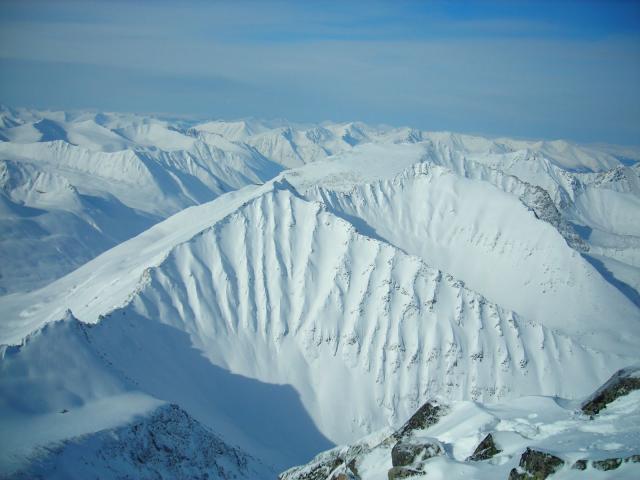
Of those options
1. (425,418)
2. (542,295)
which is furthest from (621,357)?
(425,418)

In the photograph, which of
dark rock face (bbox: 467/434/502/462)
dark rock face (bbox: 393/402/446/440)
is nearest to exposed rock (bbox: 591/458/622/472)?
dark rock face (bbox: 467/434/502/462)

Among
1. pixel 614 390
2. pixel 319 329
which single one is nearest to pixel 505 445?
pixel 614 390

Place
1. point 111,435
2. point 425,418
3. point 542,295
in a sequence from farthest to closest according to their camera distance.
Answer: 1. point 542,295
2. point 111,435
3. point 425,418

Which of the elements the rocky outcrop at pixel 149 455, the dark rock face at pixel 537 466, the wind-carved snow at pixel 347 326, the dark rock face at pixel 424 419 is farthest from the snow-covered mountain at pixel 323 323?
the dark rock face at pixel 537 466

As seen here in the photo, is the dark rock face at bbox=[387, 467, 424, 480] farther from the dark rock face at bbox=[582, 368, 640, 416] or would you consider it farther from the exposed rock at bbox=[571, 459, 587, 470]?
the dark rock face at bbox=[582, 368, 640, 416]

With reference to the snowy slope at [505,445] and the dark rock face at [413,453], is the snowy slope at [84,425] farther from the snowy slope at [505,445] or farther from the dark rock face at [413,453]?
the dark rock face at [413,453]

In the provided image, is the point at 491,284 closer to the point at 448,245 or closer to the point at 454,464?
the point at 448,245
